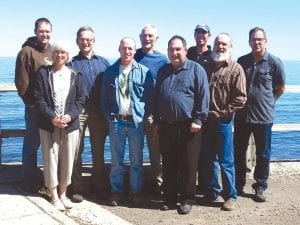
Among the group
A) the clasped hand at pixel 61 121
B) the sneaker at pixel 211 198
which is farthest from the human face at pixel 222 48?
the clasped hand at pixel 61 121

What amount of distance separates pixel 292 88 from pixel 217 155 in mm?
2466

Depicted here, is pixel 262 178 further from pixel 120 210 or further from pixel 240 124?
pixel 120 210

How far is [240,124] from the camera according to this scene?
5957 millimetres

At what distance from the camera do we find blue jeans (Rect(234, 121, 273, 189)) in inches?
232

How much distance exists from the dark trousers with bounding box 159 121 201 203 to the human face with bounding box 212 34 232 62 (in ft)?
2.87

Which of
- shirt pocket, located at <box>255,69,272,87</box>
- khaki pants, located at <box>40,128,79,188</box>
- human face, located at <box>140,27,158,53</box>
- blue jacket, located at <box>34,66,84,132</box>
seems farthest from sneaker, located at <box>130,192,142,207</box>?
shirt pocket, located at <box>255,69,272,87</box>

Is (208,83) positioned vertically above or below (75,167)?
above

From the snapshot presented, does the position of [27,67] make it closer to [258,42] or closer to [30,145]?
[30,145]

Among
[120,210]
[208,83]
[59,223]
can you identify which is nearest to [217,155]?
[208,83]

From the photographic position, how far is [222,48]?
540 cm

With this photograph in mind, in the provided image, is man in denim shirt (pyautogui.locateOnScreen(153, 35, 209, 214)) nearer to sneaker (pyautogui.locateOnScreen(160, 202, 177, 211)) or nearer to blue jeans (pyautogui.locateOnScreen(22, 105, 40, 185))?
sneaker (pyautogui.locateOnScreen(160, 202, 177, 211))

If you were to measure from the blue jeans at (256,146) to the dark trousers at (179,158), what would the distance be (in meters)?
0.80

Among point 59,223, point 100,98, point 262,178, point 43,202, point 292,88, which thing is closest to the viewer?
point 59,223

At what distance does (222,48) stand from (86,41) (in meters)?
1.68
